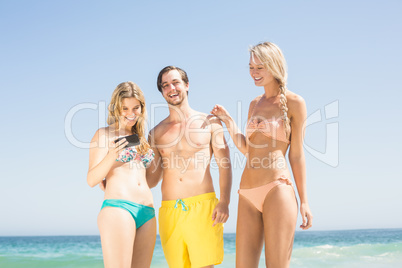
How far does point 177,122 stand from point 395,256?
17278 millimetres

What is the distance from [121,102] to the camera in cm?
459

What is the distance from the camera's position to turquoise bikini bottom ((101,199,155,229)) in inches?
166

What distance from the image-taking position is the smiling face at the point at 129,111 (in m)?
4.58

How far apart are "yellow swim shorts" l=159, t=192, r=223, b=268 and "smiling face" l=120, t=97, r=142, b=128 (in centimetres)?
105

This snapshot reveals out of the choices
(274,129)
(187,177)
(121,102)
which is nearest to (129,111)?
(121,102)

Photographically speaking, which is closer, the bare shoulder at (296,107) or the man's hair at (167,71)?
the bare shoulder at (296,107)

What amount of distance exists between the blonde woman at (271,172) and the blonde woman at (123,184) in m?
0.98

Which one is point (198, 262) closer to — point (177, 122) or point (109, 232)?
point (109, 232)

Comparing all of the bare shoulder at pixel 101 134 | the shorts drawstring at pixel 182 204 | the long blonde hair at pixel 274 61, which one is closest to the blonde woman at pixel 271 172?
the long blonde hair at pixel 274 61

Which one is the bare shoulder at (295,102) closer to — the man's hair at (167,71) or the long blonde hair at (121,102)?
the man's hair at (167,71)

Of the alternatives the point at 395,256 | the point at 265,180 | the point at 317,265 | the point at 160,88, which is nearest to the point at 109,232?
the point at 265,180

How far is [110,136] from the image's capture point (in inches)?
177

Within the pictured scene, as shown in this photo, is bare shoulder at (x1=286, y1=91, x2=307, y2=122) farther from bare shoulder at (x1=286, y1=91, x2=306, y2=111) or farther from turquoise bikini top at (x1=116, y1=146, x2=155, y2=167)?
turquoise bikini top at (x1=116, y1=146, x2=155, y2=167)

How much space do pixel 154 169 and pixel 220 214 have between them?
961 millimetres
